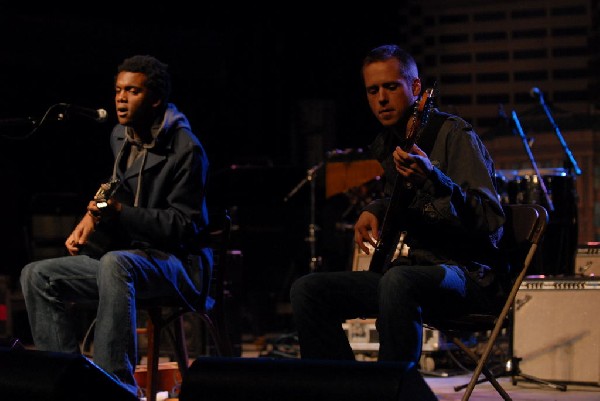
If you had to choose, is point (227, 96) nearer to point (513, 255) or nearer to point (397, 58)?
point (397, 58)

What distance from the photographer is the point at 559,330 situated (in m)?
5.41

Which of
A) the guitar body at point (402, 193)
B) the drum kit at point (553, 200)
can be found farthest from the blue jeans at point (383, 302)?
the drum kit at point (553, 200)

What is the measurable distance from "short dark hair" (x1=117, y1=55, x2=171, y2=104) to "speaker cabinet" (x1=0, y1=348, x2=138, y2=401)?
183 cm

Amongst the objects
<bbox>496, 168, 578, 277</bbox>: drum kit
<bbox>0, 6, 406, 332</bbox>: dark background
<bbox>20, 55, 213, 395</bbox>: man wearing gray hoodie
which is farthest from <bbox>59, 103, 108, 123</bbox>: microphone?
<bbox>0, 6, 406, 332</bbox>: dark background

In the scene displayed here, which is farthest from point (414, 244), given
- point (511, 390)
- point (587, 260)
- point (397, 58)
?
point (587, 260)

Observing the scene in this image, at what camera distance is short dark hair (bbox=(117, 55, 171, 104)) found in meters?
4.17

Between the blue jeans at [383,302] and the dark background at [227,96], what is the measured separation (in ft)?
16.0

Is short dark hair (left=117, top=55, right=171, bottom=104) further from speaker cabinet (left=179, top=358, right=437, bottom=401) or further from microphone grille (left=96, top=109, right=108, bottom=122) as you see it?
speaker cabinet (left=179, top=358, right=437, bottom=401)

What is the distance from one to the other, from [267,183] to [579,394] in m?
4.26

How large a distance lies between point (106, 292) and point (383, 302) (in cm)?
117

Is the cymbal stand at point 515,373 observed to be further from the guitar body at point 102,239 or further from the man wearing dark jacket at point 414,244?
the guitar body at point 102,239

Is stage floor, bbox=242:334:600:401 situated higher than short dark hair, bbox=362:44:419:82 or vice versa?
short dark hair, bbox=362:44:419:82

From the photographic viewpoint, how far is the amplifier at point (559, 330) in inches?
209

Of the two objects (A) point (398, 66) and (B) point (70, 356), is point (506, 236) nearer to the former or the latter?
(A) point (398, 66)
